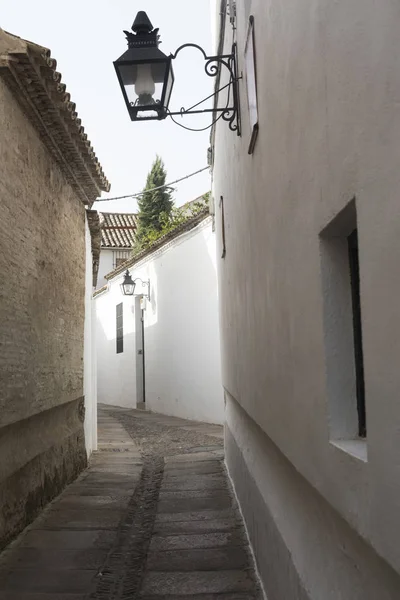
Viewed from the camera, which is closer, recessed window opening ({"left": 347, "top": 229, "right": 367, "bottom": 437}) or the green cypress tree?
recessed window opening ({"left": 347, "top": 229, "right": 367, "bottom": 437})

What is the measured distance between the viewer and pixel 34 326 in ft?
21.7

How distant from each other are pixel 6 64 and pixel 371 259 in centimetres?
458

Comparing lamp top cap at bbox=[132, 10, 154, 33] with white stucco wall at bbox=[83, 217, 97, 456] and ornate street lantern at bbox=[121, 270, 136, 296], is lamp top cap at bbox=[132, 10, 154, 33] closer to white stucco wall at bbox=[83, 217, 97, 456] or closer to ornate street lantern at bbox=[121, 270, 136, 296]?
white stucco wall at bbox=[83, 217, 97, 456]

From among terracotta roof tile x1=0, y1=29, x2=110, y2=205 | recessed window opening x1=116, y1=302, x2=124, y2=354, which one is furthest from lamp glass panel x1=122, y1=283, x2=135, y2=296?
terracotta roof tile x1=0, y1=29, x2=110, y2=205

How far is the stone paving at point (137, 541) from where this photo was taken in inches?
186

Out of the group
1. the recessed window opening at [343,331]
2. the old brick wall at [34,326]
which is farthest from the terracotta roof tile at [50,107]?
the recessed window opening at [343,331]

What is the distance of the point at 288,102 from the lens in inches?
115

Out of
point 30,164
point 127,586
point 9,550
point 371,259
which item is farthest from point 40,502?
point 371,259

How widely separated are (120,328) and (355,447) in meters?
20.1

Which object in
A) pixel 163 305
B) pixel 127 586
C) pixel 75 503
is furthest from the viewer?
pixel 163 305

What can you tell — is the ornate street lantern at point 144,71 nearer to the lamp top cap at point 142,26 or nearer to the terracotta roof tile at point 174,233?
the lamp top cap at point 142,26

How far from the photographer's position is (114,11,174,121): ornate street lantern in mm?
Answer: 5043

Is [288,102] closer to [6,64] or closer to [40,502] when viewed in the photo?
[6,64]

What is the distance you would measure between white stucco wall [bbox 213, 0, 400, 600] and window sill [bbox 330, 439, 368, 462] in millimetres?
10
